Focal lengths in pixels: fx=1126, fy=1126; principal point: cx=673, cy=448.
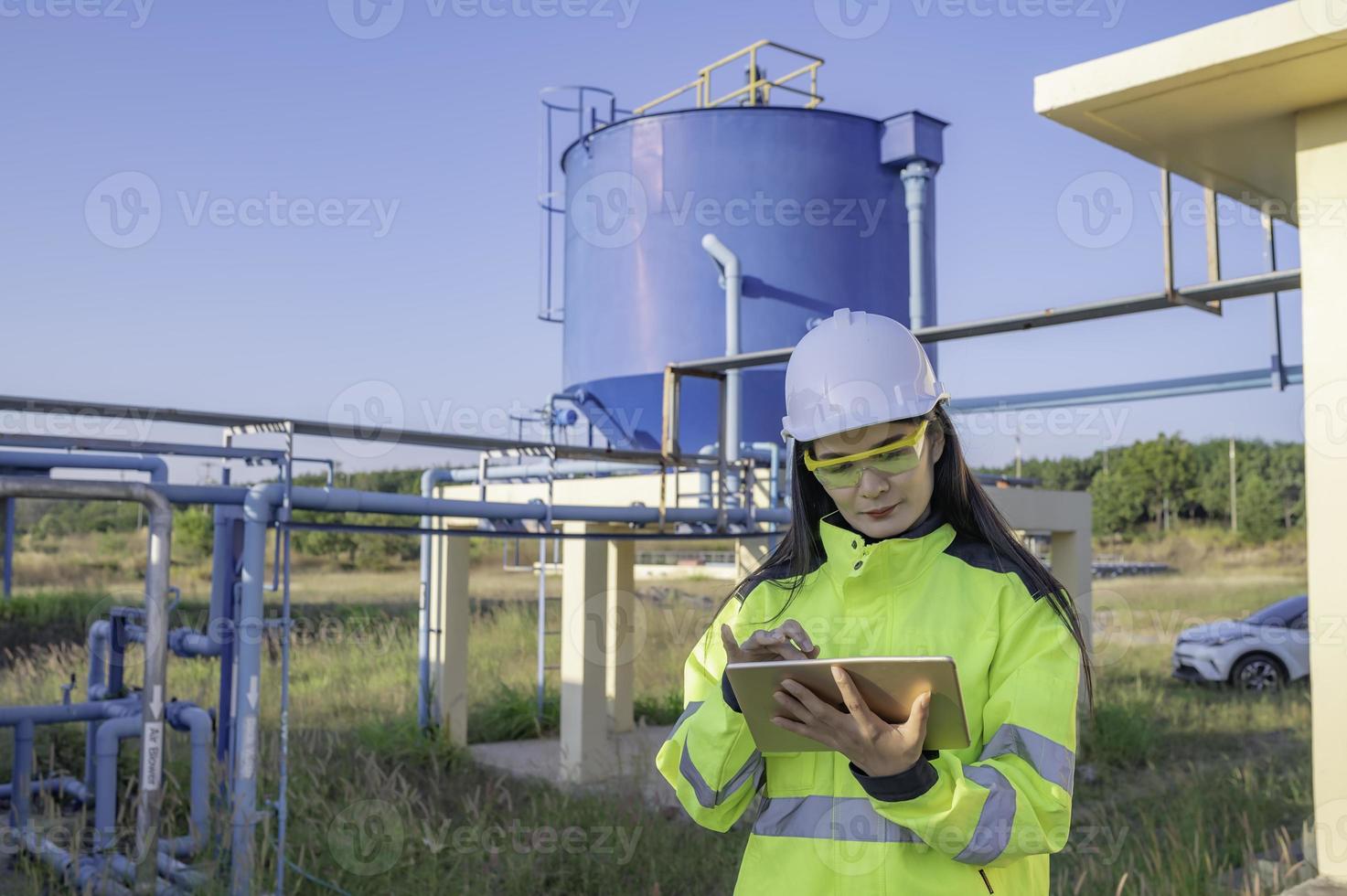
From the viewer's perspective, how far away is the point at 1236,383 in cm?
888

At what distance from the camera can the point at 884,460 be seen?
191 cm

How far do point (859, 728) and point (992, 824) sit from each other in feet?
0.84

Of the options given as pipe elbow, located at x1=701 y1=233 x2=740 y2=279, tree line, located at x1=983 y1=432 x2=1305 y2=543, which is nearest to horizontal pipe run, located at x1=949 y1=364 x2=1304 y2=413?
pipe elbow, located at x1=701 y1=233 x2=740 y2=279

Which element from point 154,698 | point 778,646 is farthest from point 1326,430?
point 154,698

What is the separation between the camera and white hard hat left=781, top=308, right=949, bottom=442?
190 cm

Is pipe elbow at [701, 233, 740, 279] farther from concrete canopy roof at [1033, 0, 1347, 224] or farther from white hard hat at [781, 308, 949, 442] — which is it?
white hard hat at [781, 308, 949, 442]

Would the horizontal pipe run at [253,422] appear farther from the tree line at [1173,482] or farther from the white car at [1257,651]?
the tree line at [1173,482]

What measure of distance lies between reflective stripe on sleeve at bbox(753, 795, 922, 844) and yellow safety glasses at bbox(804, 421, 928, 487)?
0.52 m

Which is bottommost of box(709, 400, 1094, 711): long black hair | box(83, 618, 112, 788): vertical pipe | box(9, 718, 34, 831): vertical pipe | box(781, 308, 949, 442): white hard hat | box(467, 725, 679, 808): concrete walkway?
box(467, 725, 679, 808): concrete walkway

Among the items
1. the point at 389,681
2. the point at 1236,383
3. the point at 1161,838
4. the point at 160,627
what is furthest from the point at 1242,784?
the point at 389,681

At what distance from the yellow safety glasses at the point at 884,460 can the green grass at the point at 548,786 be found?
226cm

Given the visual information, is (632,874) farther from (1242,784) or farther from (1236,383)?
(1236,383)

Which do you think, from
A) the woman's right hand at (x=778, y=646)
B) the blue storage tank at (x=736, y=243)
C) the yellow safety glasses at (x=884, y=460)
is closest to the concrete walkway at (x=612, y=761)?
the blue storage tank at (x=736, y=243)

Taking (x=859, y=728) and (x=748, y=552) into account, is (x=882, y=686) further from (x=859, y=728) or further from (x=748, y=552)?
(x=748, y=552)
